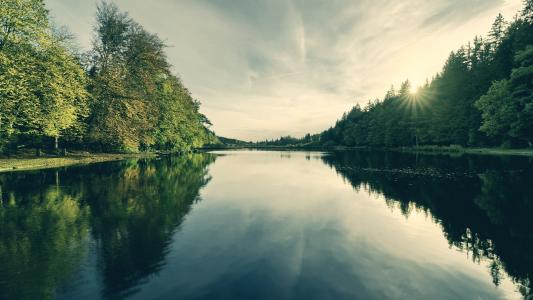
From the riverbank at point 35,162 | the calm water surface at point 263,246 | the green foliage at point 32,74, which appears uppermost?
the green foliage at point 32,74

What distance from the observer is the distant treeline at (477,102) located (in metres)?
41.8

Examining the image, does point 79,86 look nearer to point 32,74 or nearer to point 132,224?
point 32,74

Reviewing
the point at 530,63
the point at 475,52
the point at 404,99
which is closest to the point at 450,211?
the point at 530,63

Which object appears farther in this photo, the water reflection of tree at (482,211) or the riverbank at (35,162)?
the riverbank at (35,162)

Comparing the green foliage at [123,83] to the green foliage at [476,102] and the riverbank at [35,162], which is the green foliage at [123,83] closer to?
the riverbank at [35,162]

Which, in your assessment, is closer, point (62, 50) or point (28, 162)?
point (28, 162)

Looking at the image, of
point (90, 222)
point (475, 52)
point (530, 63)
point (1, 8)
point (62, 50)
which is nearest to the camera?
point (90, 222)

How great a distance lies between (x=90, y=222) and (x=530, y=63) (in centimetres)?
6196

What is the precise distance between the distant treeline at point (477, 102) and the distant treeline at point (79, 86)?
5774 centimetres

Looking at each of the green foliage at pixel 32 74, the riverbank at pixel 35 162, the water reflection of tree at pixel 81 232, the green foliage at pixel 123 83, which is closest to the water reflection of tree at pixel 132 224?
the water reflection of tree at pixel 81 232

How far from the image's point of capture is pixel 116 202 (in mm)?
12281

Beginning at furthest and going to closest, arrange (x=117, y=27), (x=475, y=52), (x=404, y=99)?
(x=404, y=99)
(x=475, y=52)
(x=117, y=27)

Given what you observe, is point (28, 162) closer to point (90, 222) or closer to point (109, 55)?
point (109, 55)

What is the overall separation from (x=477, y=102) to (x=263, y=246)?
5931 centimetres
